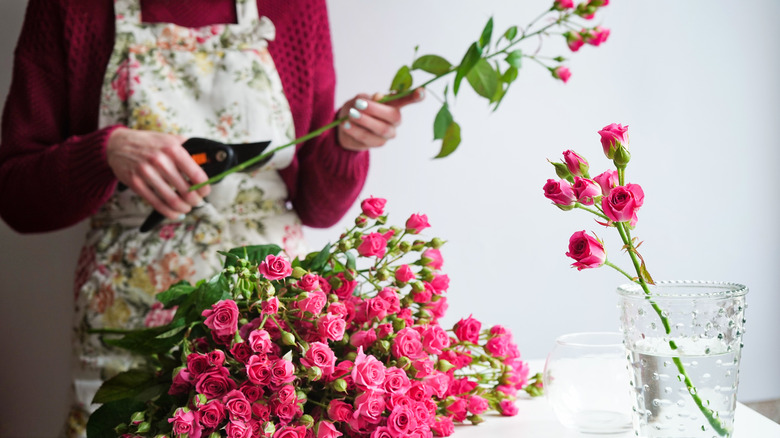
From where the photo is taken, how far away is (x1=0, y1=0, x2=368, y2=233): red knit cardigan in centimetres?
98

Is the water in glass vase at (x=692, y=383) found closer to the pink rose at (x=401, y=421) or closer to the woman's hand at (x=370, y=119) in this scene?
the pink rose at (x=401, y=421)

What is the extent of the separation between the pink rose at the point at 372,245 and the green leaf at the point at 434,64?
0.32 meters

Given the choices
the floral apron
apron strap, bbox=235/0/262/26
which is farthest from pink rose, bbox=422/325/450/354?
apron strap, bbox=235/0/262/26

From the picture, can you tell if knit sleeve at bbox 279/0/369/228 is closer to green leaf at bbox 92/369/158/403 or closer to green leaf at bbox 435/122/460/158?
green leaf at bbox 435/122/460/158

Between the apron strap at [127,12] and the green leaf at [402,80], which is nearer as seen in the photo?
the green leaf at [402,80]

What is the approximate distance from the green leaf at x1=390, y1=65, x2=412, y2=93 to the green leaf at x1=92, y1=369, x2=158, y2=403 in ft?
1.47

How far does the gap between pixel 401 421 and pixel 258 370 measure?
4.0 inches

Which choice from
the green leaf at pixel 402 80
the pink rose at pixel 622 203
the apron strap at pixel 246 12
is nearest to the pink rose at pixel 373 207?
the pink rose at pixel 622 203

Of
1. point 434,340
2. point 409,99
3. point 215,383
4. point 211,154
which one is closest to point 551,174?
point 409,99

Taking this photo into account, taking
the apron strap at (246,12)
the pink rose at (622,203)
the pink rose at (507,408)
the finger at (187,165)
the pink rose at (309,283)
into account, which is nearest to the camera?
the pink rose at (622,203)

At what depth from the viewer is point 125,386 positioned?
558 mm

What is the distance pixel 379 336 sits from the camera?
1.68 feet

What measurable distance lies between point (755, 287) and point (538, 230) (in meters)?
0.58

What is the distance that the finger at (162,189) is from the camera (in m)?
0.88
